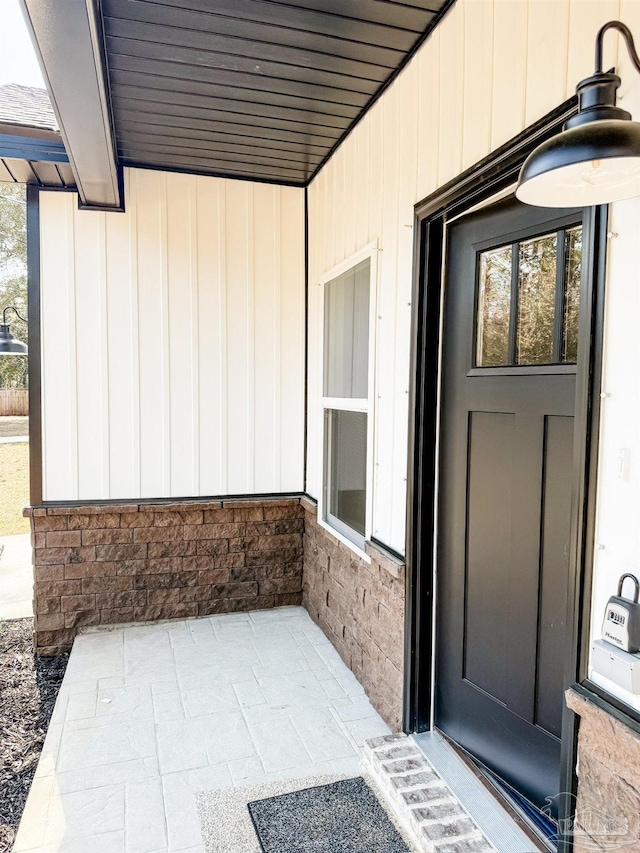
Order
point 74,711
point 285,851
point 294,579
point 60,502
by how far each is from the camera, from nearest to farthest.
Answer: point 285,851
point 74,711
point 60,502
point 294,579

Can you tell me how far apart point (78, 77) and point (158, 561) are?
2.85 metres

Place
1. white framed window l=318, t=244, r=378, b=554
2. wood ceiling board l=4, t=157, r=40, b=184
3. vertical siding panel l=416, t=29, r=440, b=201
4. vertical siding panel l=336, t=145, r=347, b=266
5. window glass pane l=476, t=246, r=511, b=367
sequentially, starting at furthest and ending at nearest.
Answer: vertical siding panel l=336, t=145, r=347, b=266 → wood ceiling board l=4, t=157, r=40, b=184 → white framed window l=318, t=244, r=378, b=554 → vertical siding panel l=416, t=29, r=440, b=201 → window glass pane l=476, t=246, r=511, b=367

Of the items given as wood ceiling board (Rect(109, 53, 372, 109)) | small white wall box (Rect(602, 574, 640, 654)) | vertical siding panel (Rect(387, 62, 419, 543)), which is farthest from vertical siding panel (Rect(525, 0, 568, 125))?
small white wall box (Rect(602, 574, 640, 654))

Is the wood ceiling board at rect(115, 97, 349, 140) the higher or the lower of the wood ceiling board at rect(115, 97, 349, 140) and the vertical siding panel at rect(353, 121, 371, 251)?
the higher

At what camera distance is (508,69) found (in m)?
1.74

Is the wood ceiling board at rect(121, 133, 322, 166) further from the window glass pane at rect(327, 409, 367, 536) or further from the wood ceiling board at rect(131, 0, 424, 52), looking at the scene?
the window glass pane at rect(327, 409, 367, 536)

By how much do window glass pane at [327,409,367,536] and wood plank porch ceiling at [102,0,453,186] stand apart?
5.40 feet

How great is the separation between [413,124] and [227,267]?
1.80 m

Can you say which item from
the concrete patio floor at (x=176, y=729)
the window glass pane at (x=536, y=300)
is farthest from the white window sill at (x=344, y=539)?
the window glass pane at (x=536, y=300)

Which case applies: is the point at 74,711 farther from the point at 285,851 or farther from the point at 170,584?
the point at 285,851

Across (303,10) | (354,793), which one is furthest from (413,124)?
(354,793)

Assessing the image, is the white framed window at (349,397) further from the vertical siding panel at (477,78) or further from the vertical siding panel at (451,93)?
the vertical siding panel at (477,78)

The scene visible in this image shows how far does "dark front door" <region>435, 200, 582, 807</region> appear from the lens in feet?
5.74

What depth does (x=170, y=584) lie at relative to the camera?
381cm
